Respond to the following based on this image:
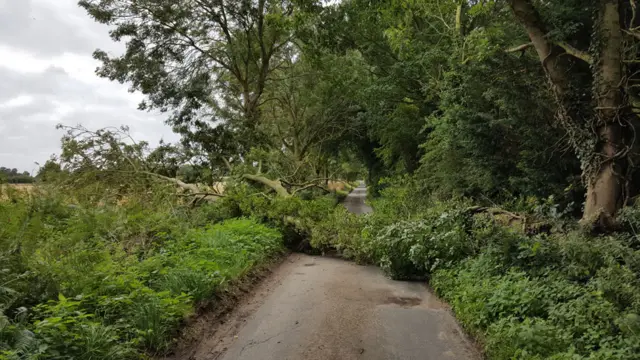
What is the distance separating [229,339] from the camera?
16.9 feet

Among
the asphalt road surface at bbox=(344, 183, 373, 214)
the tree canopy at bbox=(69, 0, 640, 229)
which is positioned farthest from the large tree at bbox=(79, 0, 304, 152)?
the asphalt road surface at bbox=(344, 183, 373, 214)

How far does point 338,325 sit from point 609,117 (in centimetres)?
669

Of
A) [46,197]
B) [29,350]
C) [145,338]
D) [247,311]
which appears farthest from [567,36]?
[46,197]

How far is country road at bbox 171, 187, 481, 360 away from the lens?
15.5 feet

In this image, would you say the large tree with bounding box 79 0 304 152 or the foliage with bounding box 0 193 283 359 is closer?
the foliage with bounding box 0 193 283 359

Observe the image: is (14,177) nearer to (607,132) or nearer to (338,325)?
(338,325)

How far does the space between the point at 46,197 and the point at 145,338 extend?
6551 millimetres

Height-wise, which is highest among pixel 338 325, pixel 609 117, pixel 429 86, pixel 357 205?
pixel 429 86

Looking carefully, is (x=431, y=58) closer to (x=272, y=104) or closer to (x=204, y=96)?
(x=204, y=96)

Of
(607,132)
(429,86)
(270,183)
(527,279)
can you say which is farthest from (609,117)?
(270,183)

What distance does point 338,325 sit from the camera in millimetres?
5586

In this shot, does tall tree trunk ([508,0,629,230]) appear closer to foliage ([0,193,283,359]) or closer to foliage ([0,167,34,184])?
foliage ([0,193,283,359])

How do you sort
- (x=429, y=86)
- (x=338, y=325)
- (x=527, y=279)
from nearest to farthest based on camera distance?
(x=527, y=279), (x=338, y=325), (x=429, y=86)

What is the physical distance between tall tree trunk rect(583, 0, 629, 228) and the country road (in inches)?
156
